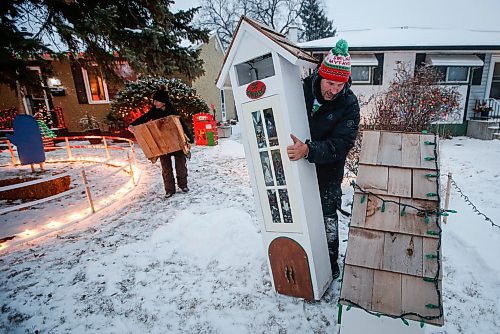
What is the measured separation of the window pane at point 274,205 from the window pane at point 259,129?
44cm

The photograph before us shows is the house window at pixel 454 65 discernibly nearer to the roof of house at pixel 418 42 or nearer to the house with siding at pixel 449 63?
the house with siding at pixel 449 63

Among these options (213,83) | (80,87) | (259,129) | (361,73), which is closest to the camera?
(259,129)

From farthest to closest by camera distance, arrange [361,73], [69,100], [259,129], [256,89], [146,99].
Result: [69,100]
[361,73]
[146,99]
[259,129]
[256,89]

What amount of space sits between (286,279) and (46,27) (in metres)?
6.43

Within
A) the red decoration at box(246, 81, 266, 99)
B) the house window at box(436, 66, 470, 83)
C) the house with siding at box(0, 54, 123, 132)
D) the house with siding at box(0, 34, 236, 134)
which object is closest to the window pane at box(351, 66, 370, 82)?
the house window at box(436, 66, 470, 83)

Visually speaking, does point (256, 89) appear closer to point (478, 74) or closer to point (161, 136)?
point (161, 136)

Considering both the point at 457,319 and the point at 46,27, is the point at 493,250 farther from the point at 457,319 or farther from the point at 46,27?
the point at 46,27

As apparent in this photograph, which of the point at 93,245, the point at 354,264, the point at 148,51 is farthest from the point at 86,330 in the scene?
the point at 148,51

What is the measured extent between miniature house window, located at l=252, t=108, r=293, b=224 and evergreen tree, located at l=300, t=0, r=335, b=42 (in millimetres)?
33072

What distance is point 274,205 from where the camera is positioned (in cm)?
228

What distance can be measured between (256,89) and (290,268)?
1675 millimetres

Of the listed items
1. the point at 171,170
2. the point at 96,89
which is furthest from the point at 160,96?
the point at 96,89

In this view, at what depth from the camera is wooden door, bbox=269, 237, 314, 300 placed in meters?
2.32

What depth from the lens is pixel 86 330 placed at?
2346 millimetres
